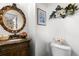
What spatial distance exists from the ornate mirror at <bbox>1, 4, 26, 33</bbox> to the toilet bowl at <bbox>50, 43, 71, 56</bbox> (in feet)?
1.03

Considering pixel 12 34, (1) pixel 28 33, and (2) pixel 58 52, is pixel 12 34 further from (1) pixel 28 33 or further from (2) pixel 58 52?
(2) pixel 58 52

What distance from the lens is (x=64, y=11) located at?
930 mm

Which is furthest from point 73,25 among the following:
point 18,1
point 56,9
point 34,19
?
point 18,1

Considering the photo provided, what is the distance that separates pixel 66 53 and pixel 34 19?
0.38m

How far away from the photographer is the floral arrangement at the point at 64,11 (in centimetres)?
91

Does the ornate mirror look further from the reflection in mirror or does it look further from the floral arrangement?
the floral arrangement

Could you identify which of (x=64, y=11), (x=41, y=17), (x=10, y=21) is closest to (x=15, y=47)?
(x=10, y=21)

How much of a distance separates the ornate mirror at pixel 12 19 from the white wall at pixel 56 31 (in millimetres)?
153

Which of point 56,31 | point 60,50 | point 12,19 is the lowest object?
point 60,50

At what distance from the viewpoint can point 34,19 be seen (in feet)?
3.05

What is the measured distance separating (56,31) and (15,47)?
373mm

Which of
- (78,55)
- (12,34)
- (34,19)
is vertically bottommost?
(78,55)

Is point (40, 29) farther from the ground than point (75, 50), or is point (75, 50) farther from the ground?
point (40, 29)

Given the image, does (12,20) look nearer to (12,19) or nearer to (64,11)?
(12,19)
